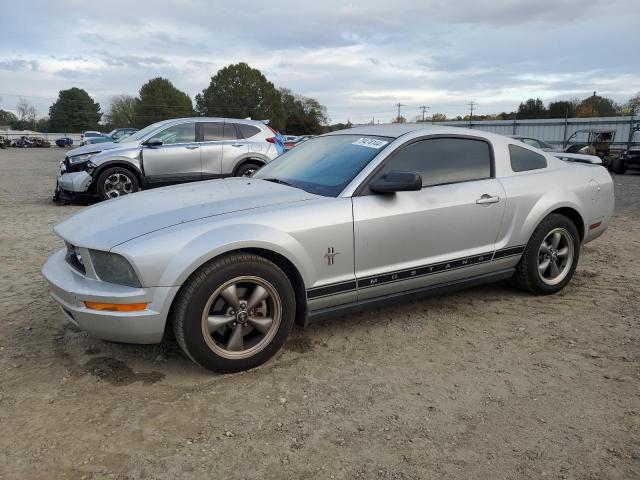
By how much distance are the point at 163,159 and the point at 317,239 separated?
6.88 m

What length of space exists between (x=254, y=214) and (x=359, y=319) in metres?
1.38

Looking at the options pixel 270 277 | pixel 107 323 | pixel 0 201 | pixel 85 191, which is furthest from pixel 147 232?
pixel 0 201

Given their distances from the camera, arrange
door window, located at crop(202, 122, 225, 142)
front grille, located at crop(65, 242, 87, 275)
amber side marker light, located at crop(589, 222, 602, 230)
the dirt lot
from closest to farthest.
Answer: the dirt lot → front grille, located at crop(65, 242, 87, 275) → amber side marker light, located at crop(589, 222, 602, 230) → door window, located at crop(202, 122, 225, 142)

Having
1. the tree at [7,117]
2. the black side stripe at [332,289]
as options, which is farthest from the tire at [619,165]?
the tree at [7,117]

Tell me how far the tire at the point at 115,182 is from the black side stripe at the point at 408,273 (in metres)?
6.97

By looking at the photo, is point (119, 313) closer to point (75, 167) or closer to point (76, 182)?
point (76, 182)

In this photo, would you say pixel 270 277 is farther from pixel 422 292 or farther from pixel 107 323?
pixel 422 292

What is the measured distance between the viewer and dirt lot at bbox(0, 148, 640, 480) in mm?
2318

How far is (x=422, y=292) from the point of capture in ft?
12.3

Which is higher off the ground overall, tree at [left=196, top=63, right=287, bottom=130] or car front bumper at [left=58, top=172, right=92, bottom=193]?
tree at [left=196, top=63, right=287, bottom=130]

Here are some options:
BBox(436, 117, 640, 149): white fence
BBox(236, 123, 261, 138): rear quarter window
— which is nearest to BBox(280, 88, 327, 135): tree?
BBox(436, 117, 640, 149): white fence

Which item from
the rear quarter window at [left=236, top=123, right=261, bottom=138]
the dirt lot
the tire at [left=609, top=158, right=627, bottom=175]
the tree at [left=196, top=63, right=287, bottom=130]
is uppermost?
the tree at [left=196, top=63, right=287, bottom=130]

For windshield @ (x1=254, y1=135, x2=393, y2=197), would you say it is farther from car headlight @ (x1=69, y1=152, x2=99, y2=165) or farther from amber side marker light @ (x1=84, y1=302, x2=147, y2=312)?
car headlight @ (x1=69, y1=152, x2=99, y2=165)

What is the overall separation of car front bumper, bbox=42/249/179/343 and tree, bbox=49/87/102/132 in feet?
358
